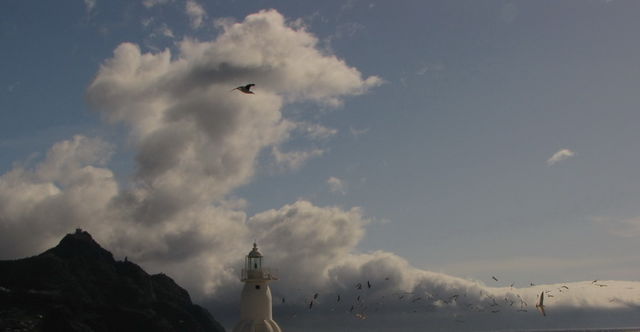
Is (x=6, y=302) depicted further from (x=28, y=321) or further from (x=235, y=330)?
(x=235, y=330)

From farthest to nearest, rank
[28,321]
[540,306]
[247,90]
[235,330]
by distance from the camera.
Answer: [28,321], [235,330], [540,306], [247,90]

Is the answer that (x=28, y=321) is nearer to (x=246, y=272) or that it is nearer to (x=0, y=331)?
(x=0, y=331)

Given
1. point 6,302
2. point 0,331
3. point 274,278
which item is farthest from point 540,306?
Answer: point 6,302

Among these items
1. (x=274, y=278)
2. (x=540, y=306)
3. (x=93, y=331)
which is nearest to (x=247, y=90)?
(x=274, y=278)

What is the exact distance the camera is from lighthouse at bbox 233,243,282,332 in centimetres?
4638

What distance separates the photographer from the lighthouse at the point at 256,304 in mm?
46375

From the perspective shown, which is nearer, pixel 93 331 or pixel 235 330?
pixel 235 330

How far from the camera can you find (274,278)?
159 ft

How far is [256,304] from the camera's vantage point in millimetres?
47406

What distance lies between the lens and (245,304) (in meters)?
47.4

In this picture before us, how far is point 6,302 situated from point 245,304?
182m

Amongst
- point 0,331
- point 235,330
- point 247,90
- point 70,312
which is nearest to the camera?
point 247,90

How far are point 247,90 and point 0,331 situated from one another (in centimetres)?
16910

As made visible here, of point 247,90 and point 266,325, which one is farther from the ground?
point 247,90
